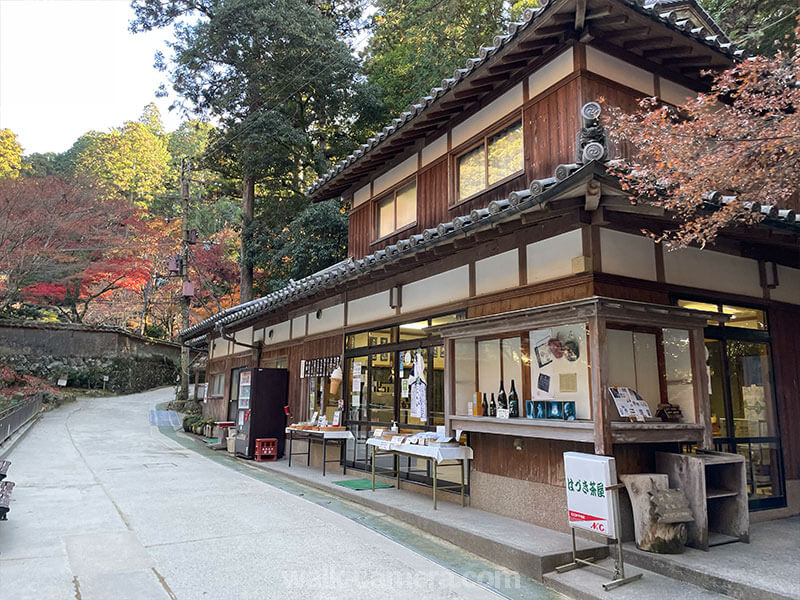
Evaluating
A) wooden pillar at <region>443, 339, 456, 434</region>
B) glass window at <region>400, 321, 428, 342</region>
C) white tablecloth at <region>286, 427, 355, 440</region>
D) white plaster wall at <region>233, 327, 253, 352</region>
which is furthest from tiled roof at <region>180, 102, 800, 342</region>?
white plaster wall at <region>233, 327, 253, 352</region>

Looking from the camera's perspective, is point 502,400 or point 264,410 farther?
point 264,410

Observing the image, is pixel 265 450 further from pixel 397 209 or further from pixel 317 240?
pixel 317 240

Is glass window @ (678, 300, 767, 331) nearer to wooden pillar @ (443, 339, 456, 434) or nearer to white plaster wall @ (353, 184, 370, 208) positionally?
wooden pillar @ (443, 339, 456, 434)

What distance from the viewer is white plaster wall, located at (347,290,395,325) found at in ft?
29.8

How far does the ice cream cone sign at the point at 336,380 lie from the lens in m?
10.1

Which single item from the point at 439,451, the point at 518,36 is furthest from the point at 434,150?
the point at 439,451

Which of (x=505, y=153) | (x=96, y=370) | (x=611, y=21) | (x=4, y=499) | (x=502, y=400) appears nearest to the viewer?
(x=4, y=499)

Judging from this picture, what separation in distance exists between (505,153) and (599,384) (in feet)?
12.4

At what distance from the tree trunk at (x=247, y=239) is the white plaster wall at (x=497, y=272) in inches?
594

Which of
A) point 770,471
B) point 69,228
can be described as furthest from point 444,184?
point 69,228

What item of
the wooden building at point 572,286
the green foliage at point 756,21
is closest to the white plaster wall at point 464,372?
the wooden building at point 572,286

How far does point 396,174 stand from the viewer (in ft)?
32.8

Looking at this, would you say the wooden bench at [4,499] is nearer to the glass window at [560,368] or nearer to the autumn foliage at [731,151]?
Result: the glass window at [560,368]

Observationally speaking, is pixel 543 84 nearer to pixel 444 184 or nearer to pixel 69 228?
pixel 444 184
